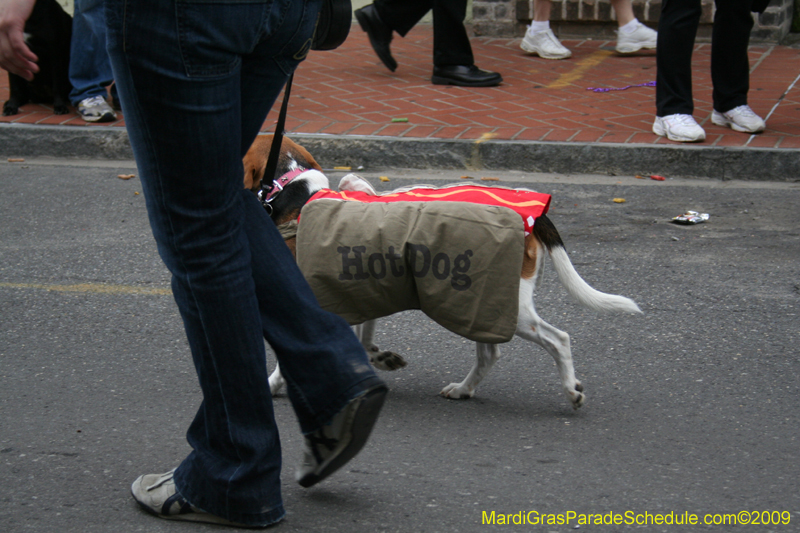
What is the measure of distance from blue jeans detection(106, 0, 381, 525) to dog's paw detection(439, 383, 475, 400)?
36.8 inches

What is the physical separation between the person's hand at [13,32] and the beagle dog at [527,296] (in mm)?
968

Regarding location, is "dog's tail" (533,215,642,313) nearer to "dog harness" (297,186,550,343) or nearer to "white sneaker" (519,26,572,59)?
"dog harness" (297,186,550,343)

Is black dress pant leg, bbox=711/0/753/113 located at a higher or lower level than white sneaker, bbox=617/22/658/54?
higher

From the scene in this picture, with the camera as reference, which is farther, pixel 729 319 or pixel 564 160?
pixel 564 160

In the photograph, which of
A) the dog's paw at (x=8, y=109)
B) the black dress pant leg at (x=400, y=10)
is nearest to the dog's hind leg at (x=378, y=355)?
the black dress pant leg at (x=400, y=10)

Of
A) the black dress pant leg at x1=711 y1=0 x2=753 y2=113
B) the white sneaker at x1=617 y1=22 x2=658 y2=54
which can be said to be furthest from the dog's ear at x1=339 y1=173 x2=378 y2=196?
the white sneaker at x1=617 y1=22 x2=658 y2=54

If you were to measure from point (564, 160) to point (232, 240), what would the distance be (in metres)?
4.06

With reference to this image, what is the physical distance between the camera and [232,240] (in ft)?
5.69

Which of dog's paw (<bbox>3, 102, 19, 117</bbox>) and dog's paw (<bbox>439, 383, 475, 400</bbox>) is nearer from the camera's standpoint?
dog's paw (<bbox>439, 383, 475, 400</bbox>)

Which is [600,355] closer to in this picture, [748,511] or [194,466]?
[748,511]

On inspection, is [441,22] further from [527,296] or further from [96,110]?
[527,296]

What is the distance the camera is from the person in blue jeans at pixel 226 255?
155 cm

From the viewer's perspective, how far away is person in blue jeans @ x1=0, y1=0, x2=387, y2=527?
1551 millimetres

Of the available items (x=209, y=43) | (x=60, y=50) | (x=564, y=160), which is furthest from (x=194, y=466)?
(x=60, y=50)
